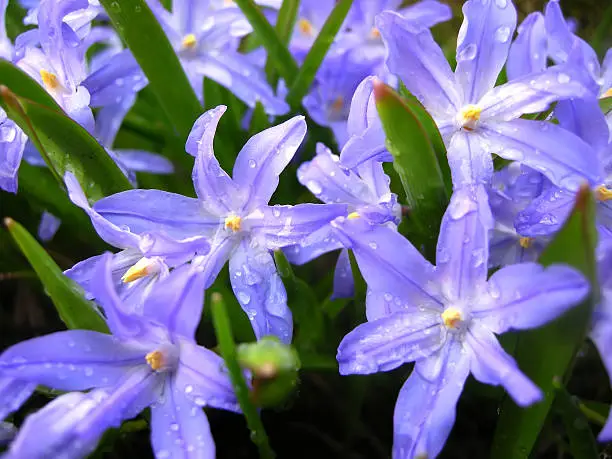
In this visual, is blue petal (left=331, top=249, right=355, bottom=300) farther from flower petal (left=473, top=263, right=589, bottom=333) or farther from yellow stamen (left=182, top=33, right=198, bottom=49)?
yellow stamen (left=182, top=33, right=198, bottom=49)

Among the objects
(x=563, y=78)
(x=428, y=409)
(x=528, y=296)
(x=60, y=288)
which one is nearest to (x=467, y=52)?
(x=563, y=78)

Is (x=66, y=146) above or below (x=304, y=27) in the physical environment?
below

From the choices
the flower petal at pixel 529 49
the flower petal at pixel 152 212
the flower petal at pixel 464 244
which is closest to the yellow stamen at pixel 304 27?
the flower petal at pixel 529 49

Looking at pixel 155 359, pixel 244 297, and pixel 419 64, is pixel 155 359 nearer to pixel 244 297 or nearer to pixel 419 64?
pixel 244 297

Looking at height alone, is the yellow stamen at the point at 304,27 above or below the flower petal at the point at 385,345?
above

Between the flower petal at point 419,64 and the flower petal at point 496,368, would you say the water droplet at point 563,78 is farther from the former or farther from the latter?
the flower petal at point 496,368

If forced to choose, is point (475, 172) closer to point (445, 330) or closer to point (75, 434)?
point (445, 330)

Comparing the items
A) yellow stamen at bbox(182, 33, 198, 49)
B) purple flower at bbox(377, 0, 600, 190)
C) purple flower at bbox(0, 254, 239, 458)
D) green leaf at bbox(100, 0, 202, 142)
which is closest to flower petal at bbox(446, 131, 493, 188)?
purple flower at bbox(377, 0, 600, 190)
